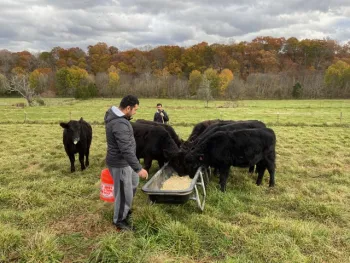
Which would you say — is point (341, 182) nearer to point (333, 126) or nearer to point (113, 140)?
point (113, 140)

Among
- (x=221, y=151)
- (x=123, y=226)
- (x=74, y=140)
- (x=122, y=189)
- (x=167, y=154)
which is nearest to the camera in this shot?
(x=122, y=189)

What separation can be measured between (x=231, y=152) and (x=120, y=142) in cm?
356

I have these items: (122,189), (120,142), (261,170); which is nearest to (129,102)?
(120,142)

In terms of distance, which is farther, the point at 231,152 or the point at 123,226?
the point at 231,152

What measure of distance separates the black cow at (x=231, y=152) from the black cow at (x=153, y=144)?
942 millimetres

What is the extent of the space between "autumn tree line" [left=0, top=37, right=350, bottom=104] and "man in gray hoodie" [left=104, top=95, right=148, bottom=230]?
52.6 metres

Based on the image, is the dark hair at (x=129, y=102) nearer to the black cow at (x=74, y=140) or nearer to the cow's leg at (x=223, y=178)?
the cow's leg at (x=223, y=178)

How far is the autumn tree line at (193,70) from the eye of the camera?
61.7 m

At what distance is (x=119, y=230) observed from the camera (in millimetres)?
4609

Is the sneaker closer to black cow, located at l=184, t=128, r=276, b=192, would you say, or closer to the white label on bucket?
the white label on bucket

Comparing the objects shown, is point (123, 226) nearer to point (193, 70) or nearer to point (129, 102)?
point (129, 102)

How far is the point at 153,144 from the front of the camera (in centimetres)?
790

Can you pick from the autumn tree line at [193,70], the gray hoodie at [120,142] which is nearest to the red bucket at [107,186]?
the gray hoodie at [120,142]

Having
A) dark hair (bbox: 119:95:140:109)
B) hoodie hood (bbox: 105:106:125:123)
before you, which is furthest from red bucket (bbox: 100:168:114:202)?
dark hair (bbox: 119:95:140:109)
